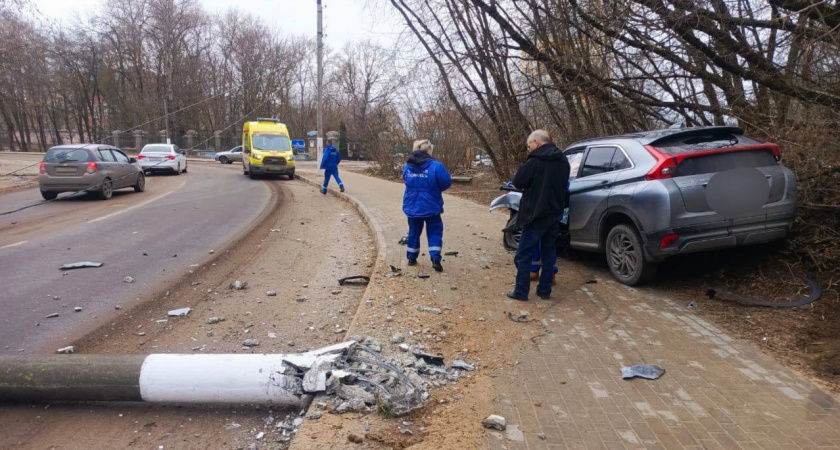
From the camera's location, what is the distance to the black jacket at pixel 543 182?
533 centimetres

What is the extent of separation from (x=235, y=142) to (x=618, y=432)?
56.5 m

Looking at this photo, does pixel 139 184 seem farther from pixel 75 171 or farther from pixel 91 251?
pixel 91 251

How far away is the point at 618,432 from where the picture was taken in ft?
9.99

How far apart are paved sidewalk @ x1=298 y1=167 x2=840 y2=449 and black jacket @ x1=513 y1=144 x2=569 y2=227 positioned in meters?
0.98

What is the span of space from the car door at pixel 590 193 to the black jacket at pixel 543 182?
992 mm

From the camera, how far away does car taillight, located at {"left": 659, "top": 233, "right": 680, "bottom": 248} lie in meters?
5.23

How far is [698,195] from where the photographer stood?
5.23 meters

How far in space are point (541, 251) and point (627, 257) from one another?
111 centimetres

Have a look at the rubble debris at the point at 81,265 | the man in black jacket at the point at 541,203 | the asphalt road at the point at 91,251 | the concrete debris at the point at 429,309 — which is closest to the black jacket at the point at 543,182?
the man in black jacket at the point at 541,203

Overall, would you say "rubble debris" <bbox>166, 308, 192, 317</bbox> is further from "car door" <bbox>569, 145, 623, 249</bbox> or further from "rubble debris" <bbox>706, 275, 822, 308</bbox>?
"rubble debris" <bbox>706, 275, 822, 308</bbox>

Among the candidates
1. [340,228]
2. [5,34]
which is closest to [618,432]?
[340,228]

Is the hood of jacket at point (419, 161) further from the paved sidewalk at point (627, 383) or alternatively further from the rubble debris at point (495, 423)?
the rubble debris at point (495, 423)

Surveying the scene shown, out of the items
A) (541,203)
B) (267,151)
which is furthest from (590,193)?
(267,151)

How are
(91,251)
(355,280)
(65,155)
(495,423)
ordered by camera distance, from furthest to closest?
(65,155) < (91,251) < (355,280) < (495,423)
